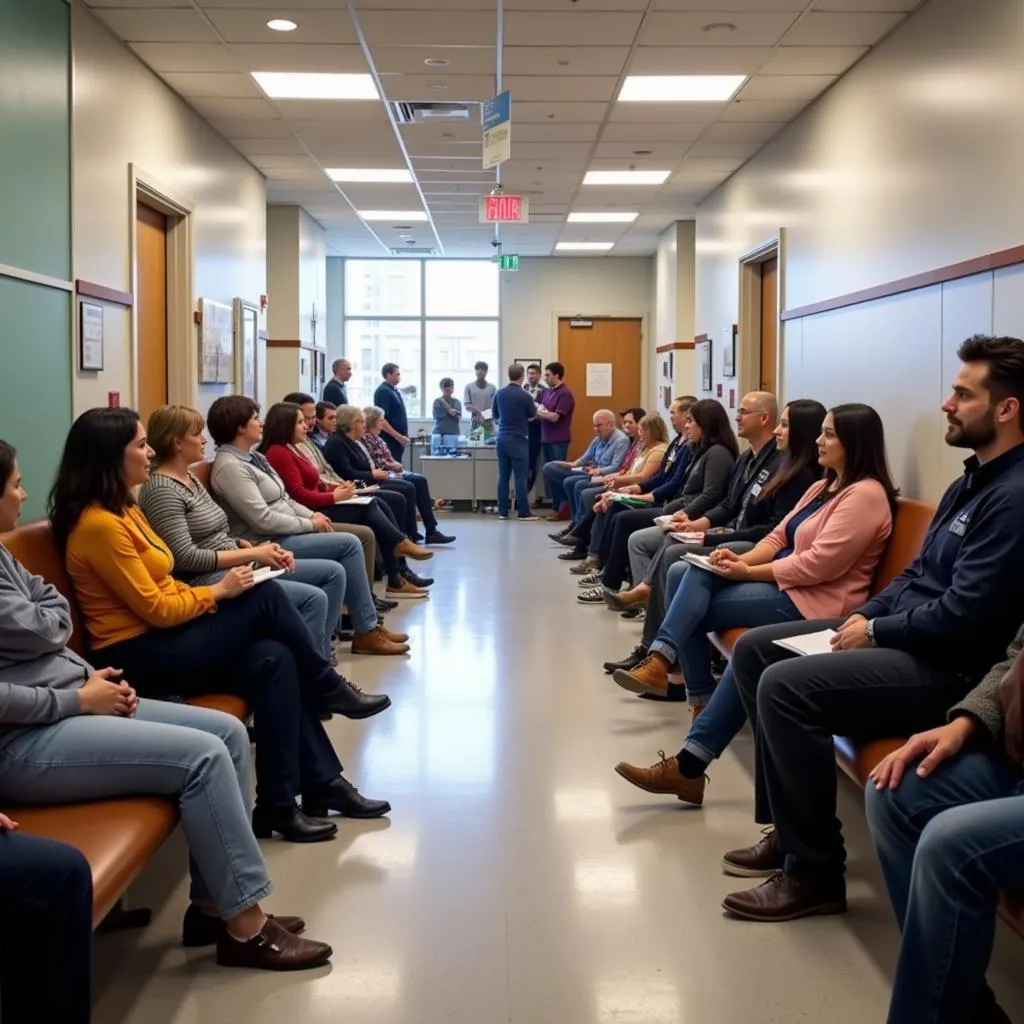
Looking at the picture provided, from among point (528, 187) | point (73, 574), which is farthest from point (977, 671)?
point (528, 187)

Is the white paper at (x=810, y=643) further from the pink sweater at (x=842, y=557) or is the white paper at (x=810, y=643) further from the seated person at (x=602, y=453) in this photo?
the seated person at (x=602, y=453)

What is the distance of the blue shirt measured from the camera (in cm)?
1275

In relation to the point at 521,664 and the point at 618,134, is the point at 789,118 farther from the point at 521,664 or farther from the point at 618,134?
the point at 521,664

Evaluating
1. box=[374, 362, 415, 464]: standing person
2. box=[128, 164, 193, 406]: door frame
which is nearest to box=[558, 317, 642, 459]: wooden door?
box=[374, 362, 415, 464]: standing person

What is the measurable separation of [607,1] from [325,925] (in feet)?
14.5

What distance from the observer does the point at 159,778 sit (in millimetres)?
2482

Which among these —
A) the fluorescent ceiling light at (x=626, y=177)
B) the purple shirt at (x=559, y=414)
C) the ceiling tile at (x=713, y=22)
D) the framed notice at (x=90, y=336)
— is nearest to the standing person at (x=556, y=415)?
the purple shirt at (x=559, y=414)

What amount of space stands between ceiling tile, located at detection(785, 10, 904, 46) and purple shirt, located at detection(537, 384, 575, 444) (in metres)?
7.64

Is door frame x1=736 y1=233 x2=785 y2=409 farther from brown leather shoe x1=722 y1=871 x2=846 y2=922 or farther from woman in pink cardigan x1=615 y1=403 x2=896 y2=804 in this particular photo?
brown leather shoe x1=722 y1=871 x2=846 y2=922

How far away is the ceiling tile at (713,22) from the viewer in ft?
18.9

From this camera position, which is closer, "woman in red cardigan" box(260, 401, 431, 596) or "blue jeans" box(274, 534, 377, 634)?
"blue jeans" box(274, 534, 377, 634)

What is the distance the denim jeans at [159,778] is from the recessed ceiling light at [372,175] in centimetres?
815

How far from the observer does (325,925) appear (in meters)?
A: 2.89

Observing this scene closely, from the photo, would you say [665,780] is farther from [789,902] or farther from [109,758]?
[109,758]
